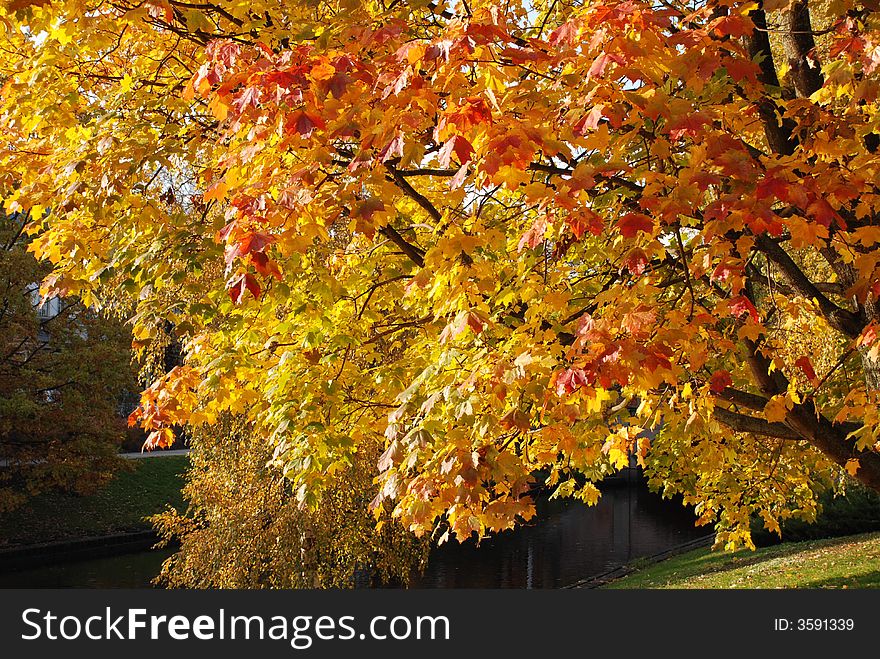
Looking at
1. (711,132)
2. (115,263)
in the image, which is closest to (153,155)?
(115,263)

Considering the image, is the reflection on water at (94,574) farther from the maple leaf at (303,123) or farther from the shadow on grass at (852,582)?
the maple leaf at (303,123)

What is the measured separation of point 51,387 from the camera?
2053cm

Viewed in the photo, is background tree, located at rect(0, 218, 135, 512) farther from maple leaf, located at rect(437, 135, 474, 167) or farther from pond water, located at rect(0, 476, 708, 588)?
maple leaf, located at rect(437, 135, 474, 167)

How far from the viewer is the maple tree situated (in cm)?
354

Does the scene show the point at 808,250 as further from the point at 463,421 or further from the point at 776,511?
the point at 463,421

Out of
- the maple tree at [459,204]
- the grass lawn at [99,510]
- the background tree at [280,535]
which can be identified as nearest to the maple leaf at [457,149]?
the maple tree at [459,204]

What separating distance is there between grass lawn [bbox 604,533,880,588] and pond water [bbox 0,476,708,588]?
2.68m

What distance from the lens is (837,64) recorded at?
416 centimetres

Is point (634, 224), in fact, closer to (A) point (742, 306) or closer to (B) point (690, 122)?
(B) point (690, 122)

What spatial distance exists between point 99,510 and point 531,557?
12.7 m

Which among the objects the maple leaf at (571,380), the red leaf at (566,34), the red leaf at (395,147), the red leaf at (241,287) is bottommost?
the maple leaf at (571,380)

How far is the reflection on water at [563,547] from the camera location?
794 inches

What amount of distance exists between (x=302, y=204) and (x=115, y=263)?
1.67 m

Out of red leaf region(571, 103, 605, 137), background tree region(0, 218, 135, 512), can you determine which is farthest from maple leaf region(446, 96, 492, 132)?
background tree region(0, 218, 135, 512)
